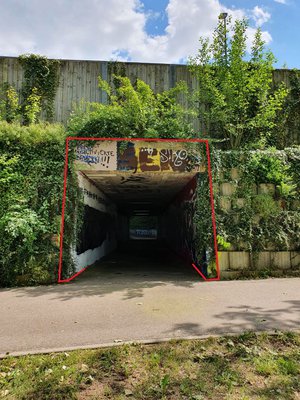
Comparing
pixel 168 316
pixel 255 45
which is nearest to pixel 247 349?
pixel 168 316

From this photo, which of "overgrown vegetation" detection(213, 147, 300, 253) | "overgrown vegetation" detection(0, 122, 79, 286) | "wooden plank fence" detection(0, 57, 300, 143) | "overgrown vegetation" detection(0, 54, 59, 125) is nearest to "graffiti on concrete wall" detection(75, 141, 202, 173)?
"overgrown vegetation" detection(0, 122, 79, 286)

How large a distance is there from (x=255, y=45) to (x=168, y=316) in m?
11.0

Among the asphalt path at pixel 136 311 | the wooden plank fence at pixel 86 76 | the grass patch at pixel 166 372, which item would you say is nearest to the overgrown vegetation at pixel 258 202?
the asphalt path at pixel 136 311

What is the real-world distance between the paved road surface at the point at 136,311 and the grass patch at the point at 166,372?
311 mm

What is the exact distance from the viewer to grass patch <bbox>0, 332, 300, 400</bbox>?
303cm

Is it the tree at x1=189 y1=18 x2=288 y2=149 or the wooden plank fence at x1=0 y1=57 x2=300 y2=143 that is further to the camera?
the wooden plank fence at x1=0 y1=57 x2=300 y2=143

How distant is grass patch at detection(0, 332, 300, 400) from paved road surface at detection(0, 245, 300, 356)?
311mm

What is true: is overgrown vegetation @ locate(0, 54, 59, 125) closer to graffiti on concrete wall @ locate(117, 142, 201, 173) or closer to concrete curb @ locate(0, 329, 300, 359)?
graffiti on concrete wall @ locate(117, 142, 201, 173)

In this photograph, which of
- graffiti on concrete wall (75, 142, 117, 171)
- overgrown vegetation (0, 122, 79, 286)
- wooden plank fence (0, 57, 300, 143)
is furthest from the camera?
wooden plank fence (0, 57, 300, 143)

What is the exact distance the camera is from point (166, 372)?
3363 millimetres

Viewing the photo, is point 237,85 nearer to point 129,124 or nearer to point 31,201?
point 129,124

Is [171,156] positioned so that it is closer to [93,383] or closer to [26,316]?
[26,316]

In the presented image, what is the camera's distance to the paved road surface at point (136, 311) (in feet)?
13.8

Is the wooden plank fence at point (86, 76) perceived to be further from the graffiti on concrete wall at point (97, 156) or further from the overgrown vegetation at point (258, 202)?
the overgrown vegetation at point (258, 202)
